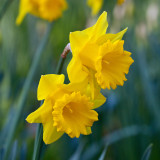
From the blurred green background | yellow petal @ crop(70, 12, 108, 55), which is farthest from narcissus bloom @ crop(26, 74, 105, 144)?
the blurred green background

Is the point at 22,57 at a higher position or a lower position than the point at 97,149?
higher

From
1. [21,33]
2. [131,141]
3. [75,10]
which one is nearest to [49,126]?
[131,141]

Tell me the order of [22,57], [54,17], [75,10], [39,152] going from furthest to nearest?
[75,10] → [22,57] → [54,17] → [39,152]

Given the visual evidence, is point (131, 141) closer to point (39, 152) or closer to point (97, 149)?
point (97, 149)

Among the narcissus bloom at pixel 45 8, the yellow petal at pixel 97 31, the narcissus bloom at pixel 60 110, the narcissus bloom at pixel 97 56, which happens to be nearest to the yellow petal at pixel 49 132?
the narcissus bloom at pixel 60 110

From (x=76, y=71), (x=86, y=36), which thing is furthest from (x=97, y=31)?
(x=76, y=71)

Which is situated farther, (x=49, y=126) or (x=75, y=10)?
(x=75, y=10)

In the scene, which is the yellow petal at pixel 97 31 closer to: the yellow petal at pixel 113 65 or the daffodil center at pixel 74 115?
the yellow petal at pixel 113 65

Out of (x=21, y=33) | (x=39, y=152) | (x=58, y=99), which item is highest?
(x=21, y=33)
